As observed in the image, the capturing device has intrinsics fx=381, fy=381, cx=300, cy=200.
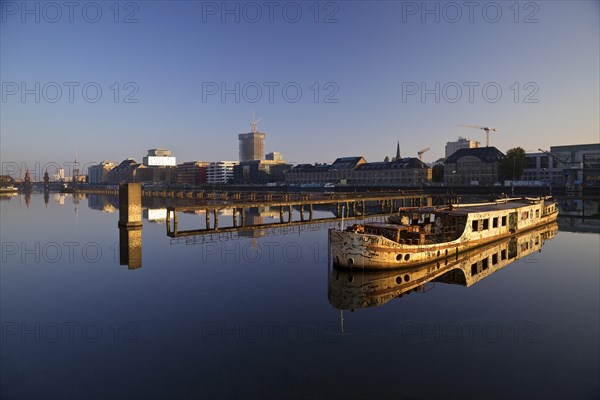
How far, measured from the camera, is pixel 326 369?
59.9 ft

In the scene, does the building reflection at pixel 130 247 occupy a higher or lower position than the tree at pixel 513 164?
lower

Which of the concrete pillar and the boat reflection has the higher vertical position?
the concrete pillar

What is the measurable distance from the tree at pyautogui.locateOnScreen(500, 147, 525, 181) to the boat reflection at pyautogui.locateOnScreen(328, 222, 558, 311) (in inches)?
5259

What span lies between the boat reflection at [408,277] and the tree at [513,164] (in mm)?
133585

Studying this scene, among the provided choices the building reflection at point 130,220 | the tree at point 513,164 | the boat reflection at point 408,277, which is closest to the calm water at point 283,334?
the boat reflection at point 408,277

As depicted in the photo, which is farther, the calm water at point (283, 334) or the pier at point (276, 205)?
the pier at point (276, 205)

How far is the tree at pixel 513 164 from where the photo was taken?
163625 millimetres

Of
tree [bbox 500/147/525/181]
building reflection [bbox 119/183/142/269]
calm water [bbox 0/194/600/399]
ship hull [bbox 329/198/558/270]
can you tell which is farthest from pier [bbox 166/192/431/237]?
tree [bbox 500/147/525/181]

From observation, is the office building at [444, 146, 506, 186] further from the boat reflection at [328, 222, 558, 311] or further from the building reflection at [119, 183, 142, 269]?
the building reflection at [119, 183, 142, 269]

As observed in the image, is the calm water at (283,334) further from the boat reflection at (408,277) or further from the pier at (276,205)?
the pier at (276,205)

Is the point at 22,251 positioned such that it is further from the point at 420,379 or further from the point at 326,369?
the point at 420,379

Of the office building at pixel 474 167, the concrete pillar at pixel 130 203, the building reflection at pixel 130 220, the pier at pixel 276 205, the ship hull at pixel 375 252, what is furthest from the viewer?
the office building at pixel 474 167

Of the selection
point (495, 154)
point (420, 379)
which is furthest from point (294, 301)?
point (495, 154)

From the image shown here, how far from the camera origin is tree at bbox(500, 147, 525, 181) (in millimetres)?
163625
